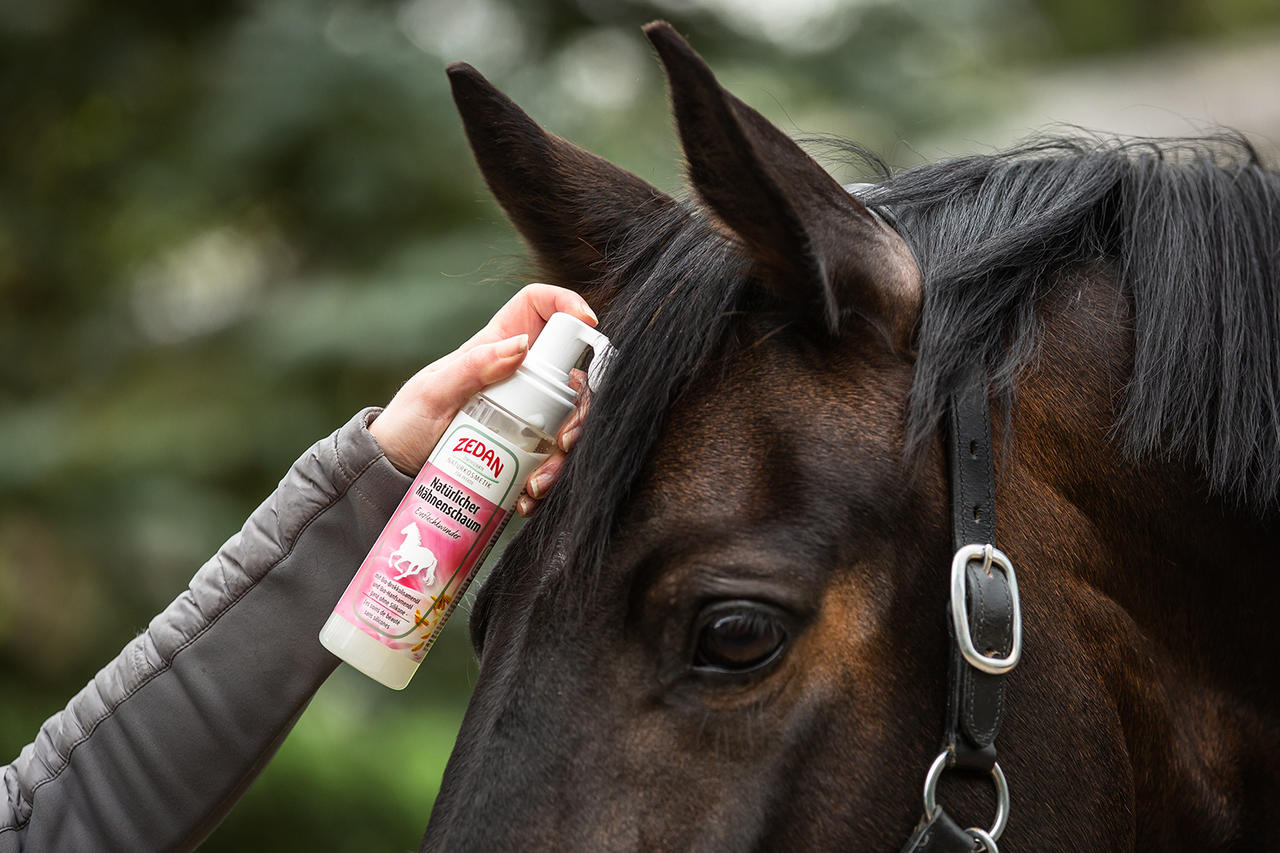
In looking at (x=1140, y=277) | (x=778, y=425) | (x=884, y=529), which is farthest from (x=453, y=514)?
(x=1140, y=277)

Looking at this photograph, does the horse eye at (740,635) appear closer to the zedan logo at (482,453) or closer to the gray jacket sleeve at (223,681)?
the zedan logo at (482,453)

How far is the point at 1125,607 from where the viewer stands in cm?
137

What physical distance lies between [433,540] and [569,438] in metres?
0.22

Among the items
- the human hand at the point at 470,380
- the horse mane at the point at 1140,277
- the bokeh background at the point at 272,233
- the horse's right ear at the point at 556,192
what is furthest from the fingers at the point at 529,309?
the bokeh background at the point at 272,233

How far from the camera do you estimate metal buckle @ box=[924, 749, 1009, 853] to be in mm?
1216

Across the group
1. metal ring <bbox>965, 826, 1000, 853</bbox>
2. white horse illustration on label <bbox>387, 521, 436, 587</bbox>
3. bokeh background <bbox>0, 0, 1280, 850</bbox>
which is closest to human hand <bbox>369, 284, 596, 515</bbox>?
white horse illustration on label <bbox>387, 521, 436, 587</bbox>

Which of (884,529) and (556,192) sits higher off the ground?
(556,192)

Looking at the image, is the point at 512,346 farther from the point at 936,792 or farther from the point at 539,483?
the point at 936,792

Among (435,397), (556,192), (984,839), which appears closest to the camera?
(984,839)

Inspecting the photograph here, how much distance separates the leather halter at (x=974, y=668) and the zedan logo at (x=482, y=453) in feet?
1.86

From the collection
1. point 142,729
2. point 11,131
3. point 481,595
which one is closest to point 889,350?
point 481,595

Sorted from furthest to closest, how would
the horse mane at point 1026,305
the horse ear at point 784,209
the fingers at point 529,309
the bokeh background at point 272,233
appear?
the bokeh background at point 272,233 < the fingers at point 529,309 < the horse mane at point 1026,305 < the horse ear at point 784,209

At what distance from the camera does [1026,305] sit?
1.41 metres

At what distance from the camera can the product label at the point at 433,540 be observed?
54.0 inches
